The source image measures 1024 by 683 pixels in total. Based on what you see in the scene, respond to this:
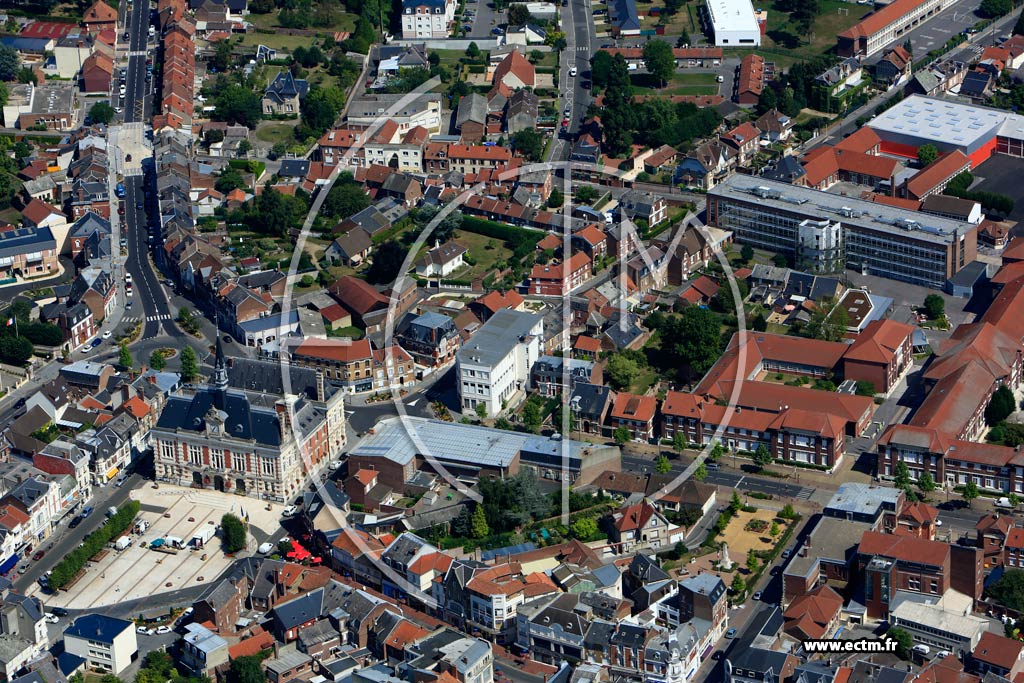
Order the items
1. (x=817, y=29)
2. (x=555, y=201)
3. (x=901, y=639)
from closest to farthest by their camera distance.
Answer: (x=901, y=639)
(x=555, y=201)
(x=817, y=29)

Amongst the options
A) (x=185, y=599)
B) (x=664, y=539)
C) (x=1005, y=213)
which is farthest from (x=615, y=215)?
(x=185, y=599)

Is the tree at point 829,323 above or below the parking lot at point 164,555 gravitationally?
above

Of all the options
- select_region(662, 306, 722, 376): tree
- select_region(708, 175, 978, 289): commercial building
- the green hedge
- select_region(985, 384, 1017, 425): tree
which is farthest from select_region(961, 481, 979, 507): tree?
the green hedge

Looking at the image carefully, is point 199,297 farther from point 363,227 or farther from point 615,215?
point 615,215

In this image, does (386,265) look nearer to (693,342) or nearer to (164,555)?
(693,342)

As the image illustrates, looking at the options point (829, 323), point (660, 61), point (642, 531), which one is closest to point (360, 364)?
point (642, 531)

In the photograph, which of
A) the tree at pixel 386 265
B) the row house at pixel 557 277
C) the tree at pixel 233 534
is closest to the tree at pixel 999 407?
the row house at pixel 557 277

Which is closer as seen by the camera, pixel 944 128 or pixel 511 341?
pixel 511 341

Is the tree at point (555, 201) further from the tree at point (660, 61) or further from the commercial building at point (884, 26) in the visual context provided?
the commercial building at point (884, 26)
